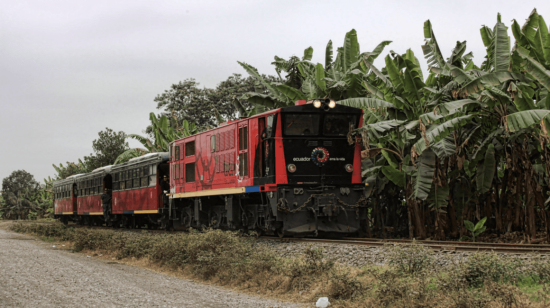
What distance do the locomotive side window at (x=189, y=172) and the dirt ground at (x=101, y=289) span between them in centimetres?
531

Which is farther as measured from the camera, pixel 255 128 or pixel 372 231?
pixel 372 231

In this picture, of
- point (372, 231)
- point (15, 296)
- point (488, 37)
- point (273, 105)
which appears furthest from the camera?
point (273, 105)

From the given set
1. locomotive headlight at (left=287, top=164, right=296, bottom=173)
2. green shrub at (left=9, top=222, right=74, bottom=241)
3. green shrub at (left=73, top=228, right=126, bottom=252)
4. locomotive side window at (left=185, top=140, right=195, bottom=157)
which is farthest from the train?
green shrub at (left=9, top=222, right=74, bottom=241)

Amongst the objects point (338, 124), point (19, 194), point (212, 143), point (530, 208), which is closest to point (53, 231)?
point (212, 143)

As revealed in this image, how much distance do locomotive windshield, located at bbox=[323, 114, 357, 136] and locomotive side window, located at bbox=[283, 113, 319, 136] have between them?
27cm

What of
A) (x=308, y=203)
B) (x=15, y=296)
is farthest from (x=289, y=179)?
(x=15, y=296)

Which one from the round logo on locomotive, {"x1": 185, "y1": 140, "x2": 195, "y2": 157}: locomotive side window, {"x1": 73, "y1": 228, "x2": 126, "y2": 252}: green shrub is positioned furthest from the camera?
{"x1": 185, "y1": 140, "x2": 195, "y2": 157}: locomotive side window

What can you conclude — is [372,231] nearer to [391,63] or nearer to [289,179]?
[289,179]

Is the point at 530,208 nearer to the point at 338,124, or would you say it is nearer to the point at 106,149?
the point at 338,124

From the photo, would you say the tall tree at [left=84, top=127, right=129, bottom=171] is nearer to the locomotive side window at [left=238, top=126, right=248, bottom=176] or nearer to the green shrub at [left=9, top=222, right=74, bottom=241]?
the green shrub at [left=9, top=222, right=74, bottom=241]

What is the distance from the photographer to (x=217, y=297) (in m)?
8.40

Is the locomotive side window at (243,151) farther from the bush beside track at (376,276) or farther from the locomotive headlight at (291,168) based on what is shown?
the bush beside track at (376,276)

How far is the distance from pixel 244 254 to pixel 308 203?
3229mm

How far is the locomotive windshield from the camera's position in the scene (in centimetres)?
1392
